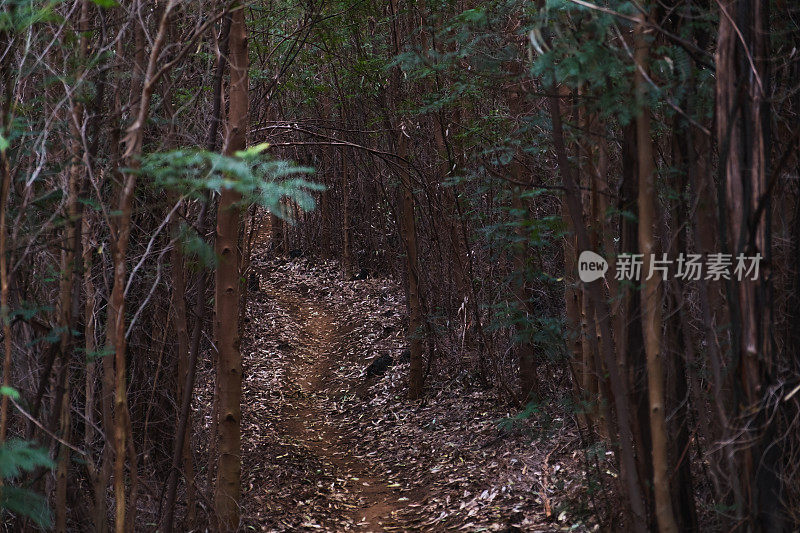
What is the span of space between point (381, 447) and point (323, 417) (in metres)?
1.45

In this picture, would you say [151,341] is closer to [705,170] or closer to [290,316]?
[705,170]

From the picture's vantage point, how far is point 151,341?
548 centimetres

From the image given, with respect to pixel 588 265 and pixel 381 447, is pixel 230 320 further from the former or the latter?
pixel 381 447

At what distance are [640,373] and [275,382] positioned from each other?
7.19 meters

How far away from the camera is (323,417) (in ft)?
28.3

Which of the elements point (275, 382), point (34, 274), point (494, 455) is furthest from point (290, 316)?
point (34, 274)

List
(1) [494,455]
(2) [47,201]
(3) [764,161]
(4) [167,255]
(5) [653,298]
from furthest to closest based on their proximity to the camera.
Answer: (1) [494,455] → (4) [167,255] → (2) [47,201] → (5) [653,298] → (3) [764,161]

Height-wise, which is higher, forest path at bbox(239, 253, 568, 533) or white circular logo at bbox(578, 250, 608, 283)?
white circular logo at bbox(578, 250, 608, 283)

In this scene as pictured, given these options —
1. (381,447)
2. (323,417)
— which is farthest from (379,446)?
(323,417)

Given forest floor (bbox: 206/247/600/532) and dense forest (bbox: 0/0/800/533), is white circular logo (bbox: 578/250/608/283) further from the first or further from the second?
forest floor (bbox: 206/247/600/532)

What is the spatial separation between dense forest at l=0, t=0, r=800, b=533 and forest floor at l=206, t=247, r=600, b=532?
4 cm

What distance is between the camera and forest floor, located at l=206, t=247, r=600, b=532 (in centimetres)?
533

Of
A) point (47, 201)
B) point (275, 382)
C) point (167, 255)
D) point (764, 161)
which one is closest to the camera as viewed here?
point (764, 161)

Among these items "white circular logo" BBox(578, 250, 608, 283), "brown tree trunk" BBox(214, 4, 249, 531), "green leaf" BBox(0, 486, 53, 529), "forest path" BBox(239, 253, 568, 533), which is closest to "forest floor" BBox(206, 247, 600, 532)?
"forest path" BBox(239, 253, 568, 533)
